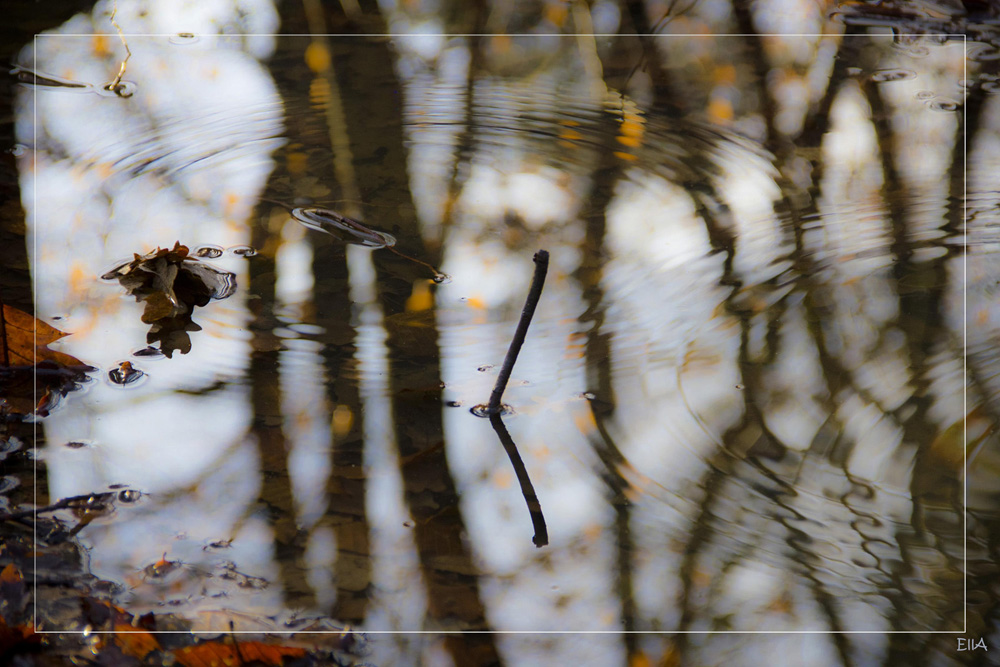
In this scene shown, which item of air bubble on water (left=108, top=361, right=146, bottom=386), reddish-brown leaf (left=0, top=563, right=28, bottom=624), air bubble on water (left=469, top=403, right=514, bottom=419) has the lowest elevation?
reddish-brown leaf (left=0, top=563, right=28, bottom=624)

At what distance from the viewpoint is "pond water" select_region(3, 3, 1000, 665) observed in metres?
1.10

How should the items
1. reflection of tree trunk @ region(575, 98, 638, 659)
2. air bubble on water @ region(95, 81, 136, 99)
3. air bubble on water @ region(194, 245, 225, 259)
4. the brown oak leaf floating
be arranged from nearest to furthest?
1. reflection of tree trunk @ region(575, 98, 638, 659)
2. the brown oak leaf floating
3. air bubble on water @ region(194, 245, 225, 259)
4. air bubble on water @ region(95, 81, 136, 99)

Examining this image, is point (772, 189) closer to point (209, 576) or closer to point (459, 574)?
point (459, 574)

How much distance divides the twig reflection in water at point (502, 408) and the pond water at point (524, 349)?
0.01 metres

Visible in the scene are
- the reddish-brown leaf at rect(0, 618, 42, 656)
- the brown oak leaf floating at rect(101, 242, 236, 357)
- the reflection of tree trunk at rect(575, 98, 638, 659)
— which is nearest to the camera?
the reddish-brown leaf at rect(0, 618, 42, 656)

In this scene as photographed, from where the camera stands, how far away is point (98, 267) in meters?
1.64

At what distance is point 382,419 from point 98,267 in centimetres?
77

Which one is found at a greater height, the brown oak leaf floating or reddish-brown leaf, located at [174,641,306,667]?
the brown oak leaf floating

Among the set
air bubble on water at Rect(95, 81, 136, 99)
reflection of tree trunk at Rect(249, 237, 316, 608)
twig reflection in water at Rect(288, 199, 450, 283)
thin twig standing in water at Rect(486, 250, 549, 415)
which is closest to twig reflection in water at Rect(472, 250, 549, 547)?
thin twig standing in water at Rect(486, 250, 549, 415)

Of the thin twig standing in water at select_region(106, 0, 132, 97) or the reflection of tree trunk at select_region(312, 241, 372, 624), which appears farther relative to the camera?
the thin twig standing in water at select_region(106, 0, 132, 97)

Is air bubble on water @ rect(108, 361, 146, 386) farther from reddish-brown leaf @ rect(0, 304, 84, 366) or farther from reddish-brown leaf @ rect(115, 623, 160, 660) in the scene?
reddish-brown leaf @ rect(115, 623, 160, 660)

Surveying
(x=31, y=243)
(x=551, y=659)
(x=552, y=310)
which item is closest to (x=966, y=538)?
(x=551, y=659)

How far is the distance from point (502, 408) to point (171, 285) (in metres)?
0.72

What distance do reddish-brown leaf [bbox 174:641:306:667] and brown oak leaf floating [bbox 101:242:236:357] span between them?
0.66 metres
